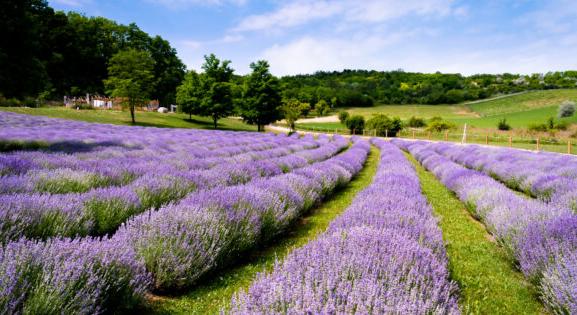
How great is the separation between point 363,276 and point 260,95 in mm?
36064

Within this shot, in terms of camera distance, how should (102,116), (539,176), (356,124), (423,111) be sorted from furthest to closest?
(423,111), (356,124), (102,116), (539,176)

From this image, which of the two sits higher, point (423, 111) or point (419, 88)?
point (419, 88)

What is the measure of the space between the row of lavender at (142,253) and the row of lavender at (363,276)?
0.90 metres

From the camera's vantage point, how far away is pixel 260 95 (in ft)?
121

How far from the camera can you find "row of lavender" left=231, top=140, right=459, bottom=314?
1.59m

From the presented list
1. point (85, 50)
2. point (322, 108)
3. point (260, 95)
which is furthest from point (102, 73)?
point (322, 108)

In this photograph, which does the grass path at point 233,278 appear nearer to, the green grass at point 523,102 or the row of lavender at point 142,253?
the row of lavender at point 142,253

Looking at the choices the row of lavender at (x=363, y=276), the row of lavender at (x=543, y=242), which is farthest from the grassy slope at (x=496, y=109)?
the row of lavender at (x=363, y=276)

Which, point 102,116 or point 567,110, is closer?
point 102,116

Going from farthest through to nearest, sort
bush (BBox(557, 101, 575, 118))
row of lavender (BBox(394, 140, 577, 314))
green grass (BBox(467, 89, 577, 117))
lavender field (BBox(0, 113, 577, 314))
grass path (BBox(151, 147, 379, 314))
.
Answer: green grass (BBox(467, 89, 577, 117)) < bush (BBox(557, 101, 575, 118)) < grass path (BBox(151, 147, 379, 314)) < row of lavender (BBox(394, 140, 577, 314)) < lavender field (BBox(0, 113, 577, 314))

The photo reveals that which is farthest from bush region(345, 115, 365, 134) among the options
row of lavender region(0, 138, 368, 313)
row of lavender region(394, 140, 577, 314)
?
row of lavender region(0, 138, 368, 313)

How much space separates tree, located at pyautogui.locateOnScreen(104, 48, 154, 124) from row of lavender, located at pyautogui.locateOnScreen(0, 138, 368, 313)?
1239 inches

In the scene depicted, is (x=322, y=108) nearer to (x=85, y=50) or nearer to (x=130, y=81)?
(x=85, y=50)

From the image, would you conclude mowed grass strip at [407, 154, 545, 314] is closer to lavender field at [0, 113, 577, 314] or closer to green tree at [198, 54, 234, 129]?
lavender field at [0, 113, 577, 314]
